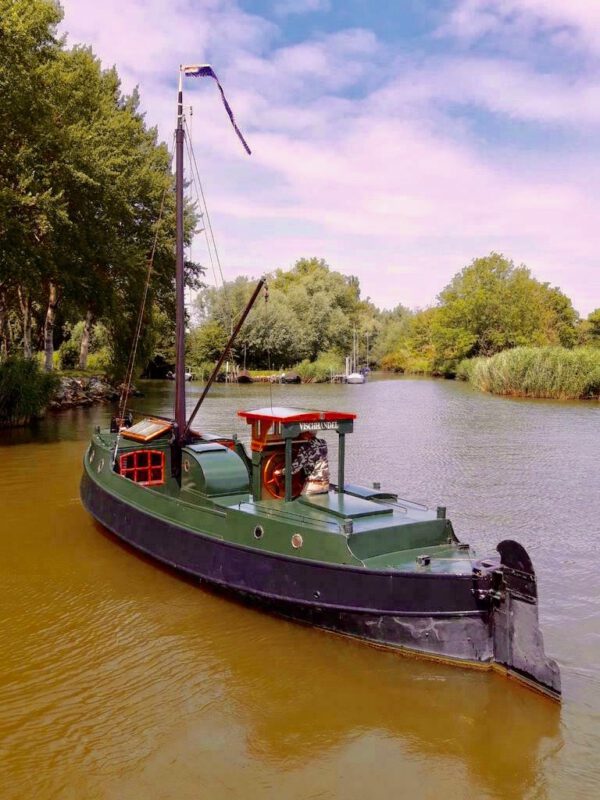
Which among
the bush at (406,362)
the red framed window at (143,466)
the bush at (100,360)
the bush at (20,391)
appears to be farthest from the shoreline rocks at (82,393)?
the bush at (406,362)

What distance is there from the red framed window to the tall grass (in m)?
38.2

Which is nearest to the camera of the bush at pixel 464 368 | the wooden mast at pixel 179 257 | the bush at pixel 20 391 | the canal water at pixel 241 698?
the canal water at pixel 241 698

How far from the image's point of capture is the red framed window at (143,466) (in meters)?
11.7

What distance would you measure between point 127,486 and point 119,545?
145 centimetres

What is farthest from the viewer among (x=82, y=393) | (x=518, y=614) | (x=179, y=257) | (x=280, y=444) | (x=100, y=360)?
(x=100, y=360)

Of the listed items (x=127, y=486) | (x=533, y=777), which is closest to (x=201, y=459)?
(x=127, y=486)

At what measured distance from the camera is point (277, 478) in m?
10.3

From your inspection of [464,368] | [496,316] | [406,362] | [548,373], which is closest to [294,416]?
[548,373]

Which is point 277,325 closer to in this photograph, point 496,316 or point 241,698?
point 496,316

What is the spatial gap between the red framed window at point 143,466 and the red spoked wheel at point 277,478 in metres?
2.28

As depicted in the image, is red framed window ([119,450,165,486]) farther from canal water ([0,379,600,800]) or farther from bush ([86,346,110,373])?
bush ([86,346,110,373])

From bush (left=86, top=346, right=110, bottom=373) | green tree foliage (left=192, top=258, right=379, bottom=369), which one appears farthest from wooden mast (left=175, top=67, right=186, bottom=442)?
green tree foliage (left=192, top=258, right=379, bottom=369)

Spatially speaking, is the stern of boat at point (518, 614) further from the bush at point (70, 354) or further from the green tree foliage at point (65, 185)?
the bush at point (70, 354)

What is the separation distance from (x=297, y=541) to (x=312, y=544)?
23 cm
